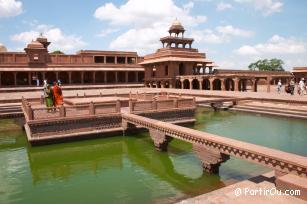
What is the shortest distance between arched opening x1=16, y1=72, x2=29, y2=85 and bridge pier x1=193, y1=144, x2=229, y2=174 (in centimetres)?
3768

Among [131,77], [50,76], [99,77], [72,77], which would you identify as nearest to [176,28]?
[131,77]

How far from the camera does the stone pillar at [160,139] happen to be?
38.9ft

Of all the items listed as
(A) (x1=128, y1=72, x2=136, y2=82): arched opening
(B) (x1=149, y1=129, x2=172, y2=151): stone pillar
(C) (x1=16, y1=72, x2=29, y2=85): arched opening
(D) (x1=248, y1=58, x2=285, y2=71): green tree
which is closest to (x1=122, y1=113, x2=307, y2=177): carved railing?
(B) (x1=149, y1=129, x2=172, y2=151): stone pillar

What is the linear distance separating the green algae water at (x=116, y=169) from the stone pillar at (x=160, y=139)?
292 mm

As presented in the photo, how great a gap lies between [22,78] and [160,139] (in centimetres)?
3596

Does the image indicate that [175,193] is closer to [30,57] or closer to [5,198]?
[5,198]

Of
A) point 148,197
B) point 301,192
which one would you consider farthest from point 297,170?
point 148,197

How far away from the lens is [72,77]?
4566 centimetres

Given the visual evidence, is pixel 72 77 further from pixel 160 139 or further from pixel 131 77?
pixel 160 139

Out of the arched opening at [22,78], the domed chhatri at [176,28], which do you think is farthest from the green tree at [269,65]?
the arched opening at [22,78]

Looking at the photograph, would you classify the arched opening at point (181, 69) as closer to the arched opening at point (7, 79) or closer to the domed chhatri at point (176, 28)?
the domed chhatri at point (176, 28)

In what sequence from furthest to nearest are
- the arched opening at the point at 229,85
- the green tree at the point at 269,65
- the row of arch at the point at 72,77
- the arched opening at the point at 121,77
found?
the green tree at the point at 269,65 < the arched opening at the point at 121,77 < the row of arch at the point at 72,77 < the arched opening at the point at 229,85

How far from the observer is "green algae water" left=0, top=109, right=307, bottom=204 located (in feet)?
27.6

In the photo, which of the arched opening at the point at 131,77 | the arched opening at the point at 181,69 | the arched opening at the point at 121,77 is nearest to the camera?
the arched opening at the point at 181,69
